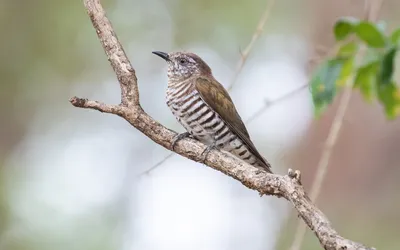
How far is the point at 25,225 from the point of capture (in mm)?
7113

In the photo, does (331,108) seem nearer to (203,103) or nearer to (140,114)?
(203,103)

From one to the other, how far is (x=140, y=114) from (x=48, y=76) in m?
5.03

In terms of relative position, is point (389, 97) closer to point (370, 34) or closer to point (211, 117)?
point (370, 34)

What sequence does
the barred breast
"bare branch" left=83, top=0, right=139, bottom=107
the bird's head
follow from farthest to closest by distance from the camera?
1. the bird's head
2. the barred breast
3. "bare branch" left=83, top=0, right=139, bottom=107

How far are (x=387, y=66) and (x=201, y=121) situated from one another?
1.57 metres

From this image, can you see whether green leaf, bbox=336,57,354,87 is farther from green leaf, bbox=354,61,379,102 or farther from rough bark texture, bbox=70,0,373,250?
rough bark texture, bbox=70,0,373,250

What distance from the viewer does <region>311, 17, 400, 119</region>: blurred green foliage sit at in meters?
2.49

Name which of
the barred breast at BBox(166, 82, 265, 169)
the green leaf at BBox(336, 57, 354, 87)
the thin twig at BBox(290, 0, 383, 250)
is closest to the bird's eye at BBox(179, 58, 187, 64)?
the barred breast at BBox(166, 82, 265, 169)

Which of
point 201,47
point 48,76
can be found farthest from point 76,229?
point 201,47

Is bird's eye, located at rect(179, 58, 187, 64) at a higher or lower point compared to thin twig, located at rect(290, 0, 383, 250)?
higher

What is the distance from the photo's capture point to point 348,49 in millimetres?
2695

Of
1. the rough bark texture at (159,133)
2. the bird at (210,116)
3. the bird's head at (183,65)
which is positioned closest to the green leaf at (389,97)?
the rough bark texture at (159,133)

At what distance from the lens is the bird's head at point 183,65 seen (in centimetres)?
422

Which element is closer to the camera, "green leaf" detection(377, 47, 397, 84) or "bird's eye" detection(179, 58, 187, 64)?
"green leaf" detection(377, 47, 397, 84)
